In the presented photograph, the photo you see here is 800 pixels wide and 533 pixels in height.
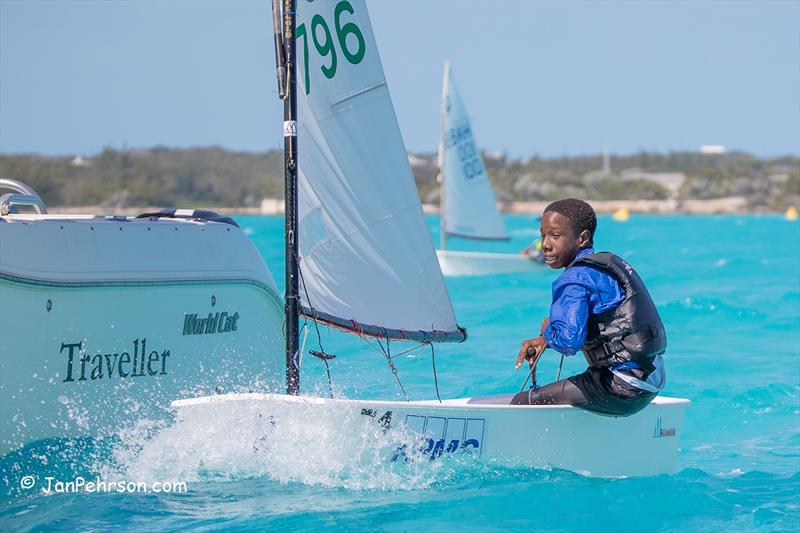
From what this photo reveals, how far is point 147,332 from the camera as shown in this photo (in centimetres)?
586

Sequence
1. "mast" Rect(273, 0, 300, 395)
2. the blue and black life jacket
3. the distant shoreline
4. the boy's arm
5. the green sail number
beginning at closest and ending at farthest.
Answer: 1. the boy's arm
2. the blue and black life jacket
3. "mast" Rect(273, 0, 300, 395)
4. the green sail number
5. the distant shoreline

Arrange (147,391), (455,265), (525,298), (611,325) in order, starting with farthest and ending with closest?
(455,265) < (525,298) < (147,391) < (611,325)

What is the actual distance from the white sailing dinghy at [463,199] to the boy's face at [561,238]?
16.4m

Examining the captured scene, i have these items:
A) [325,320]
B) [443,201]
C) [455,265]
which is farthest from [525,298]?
[325,320]

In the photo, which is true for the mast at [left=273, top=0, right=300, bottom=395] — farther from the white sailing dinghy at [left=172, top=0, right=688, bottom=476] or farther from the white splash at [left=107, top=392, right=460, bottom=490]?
the white splash at [left=107, top=392, right=460, bottom=490]

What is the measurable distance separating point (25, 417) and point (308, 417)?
1.39 meters

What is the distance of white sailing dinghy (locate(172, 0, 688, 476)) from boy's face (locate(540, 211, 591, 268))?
0.77 meters

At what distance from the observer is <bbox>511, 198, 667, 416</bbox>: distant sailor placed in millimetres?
4863

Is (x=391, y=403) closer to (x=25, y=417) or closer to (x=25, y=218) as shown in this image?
(x=25, y=417)

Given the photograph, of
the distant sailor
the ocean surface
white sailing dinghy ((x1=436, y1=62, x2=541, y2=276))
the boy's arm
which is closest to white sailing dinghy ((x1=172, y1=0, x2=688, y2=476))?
the ocean surface

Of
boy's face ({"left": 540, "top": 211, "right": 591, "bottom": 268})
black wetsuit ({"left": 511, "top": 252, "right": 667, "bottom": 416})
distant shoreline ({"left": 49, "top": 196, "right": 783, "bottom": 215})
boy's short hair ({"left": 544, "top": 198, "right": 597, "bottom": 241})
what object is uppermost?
distant shoreline ({"left": 49, "top": 196, "right": 783, "bottom": 215})

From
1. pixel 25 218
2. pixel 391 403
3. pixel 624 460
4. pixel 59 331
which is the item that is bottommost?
pixel 624 460

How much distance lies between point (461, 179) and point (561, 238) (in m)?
18.1

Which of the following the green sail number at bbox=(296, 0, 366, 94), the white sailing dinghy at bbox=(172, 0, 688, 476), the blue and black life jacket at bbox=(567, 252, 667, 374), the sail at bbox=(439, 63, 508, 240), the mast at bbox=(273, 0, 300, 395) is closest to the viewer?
the blue and black life jacket at bbox=(567, 252, 667, 374)
